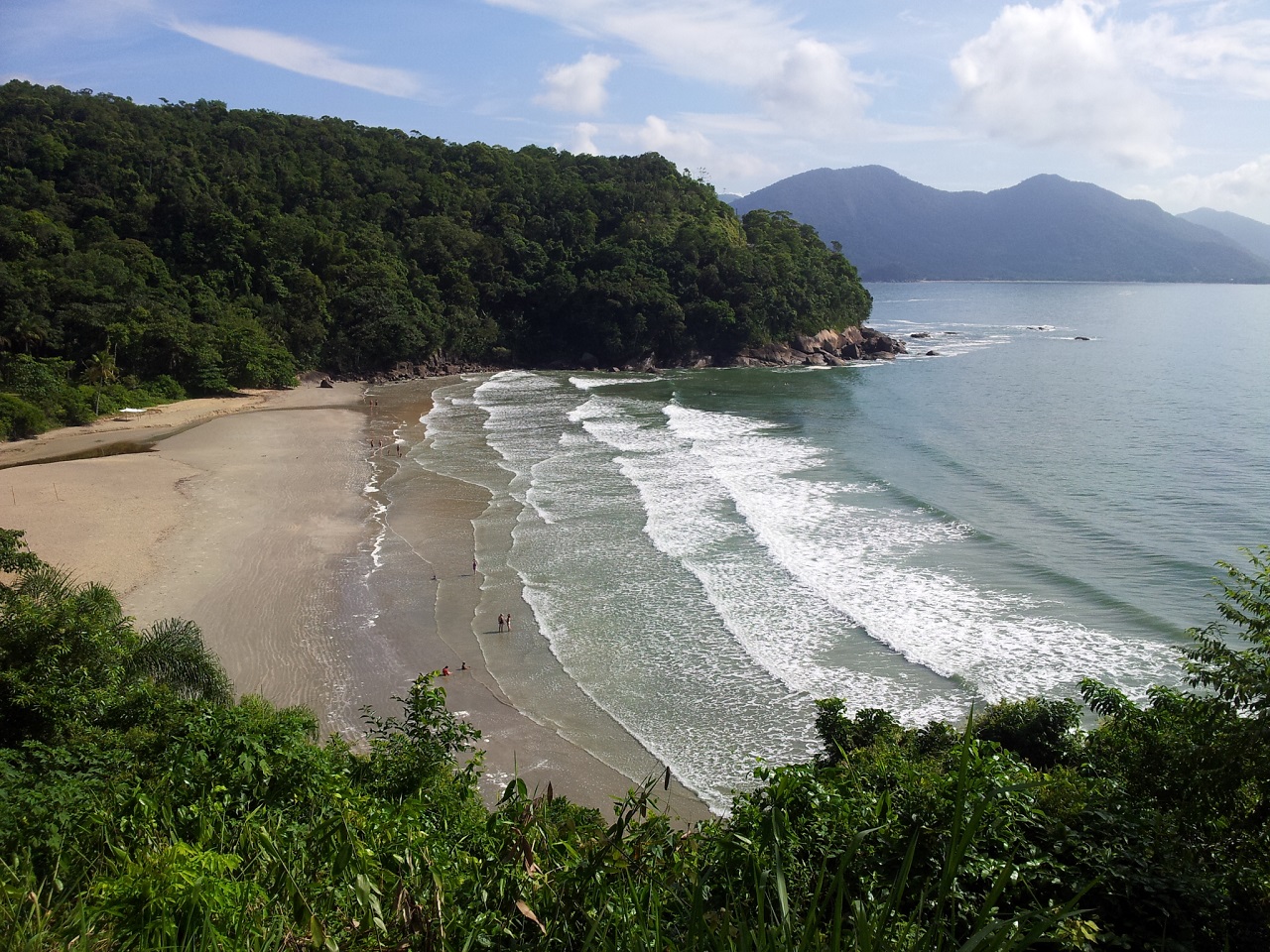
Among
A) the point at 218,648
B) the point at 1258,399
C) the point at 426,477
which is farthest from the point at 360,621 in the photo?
the point at 1258,399

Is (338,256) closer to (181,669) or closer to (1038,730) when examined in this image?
(181,669)

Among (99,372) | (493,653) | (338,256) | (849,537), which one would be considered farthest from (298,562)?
(338,256)

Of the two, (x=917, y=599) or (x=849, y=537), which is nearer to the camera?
(x=917, y=599)

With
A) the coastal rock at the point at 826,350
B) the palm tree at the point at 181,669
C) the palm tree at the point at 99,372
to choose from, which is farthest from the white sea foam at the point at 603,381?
the palm tree at the point at 181,669

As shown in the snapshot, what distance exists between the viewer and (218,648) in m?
19.6

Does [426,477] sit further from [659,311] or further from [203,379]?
[659,311]

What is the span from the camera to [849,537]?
88.0 ft

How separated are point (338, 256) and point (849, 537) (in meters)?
57.1

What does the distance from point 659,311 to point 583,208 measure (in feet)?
64.7

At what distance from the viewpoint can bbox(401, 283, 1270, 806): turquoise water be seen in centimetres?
1811

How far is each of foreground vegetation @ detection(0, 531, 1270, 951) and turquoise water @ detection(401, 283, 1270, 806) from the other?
5446 mm

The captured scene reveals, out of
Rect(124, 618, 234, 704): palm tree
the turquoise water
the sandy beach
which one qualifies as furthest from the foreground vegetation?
the turquoise water

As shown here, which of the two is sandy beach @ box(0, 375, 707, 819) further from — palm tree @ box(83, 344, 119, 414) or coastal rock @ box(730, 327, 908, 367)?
coastal rock @ box(730, 327, 908, 367)

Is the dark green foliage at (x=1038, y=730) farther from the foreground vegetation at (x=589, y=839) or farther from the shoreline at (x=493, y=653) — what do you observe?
the shoreline at (x=493, y=653)
